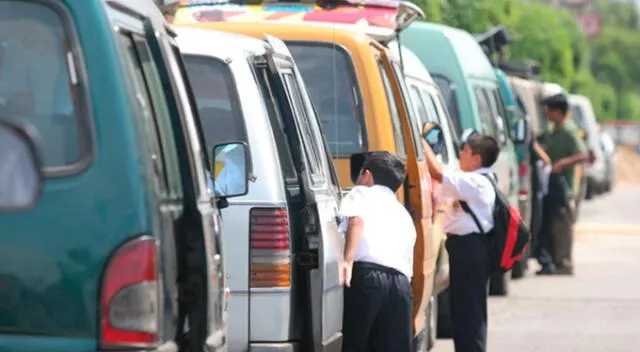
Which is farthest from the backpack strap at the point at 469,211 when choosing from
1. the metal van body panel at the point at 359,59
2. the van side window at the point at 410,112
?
the metal van body panel at the point at 359,59

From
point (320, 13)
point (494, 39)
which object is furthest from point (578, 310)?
point (494, 39)

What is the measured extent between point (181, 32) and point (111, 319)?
312 cm

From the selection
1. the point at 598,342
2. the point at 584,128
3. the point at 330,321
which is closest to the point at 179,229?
the point at 330,321

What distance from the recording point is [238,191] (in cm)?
666

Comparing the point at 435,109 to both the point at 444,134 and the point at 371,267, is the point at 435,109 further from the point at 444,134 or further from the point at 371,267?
the point at 371,267

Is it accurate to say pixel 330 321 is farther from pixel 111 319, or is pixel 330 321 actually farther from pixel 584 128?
pixel 584 128

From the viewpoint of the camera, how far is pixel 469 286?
411 inches

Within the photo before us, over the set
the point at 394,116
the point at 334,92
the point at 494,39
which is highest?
the point at 494,39

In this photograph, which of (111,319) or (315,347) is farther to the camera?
(315,347)

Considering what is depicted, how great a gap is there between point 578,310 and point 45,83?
11.2m

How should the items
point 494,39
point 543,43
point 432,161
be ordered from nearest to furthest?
point 432,161
point 494,39
point 543,43

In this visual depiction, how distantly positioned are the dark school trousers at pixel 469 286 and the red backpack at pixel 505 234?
0.06 metres

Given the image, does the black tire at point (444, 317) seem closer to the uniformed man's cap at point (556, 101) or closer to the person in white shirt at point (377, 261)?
the person in white shirt at point (377, 261)

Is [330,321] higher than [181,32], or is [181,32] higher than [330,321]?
[181,32]
